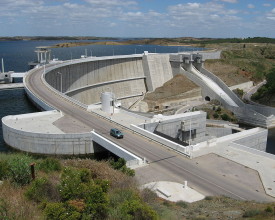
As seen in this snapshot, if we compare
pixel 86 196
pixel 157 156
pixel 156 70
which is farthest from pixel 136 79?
pixel 86 196

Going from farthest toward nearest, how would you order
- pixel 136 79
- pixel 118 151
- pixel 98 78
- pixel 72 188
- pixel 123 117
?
pixel 136 79 < pixel 98 78 < pixel 123 117 < pixel 118 151 < pixel 72 188

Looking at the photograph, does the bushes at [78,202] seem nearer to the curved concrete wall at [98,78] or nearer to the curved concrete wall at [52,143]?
the curved concrete wall at [52,143]

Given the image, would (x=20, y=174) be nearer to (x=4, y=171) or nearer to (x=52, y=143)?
(x=4, y=171)

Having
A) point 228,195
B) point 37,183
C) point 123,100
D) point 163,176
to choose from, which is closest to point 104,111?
point 163,176

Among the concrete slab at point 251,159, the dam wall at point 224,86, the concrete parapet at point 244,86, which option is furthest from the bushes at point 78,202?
the concrete parapet at point 244,86

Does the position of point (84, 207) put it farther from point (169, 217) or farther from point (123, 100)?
point (123, 100)

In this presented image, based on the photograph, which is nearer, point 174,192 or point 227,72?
point 174,192
